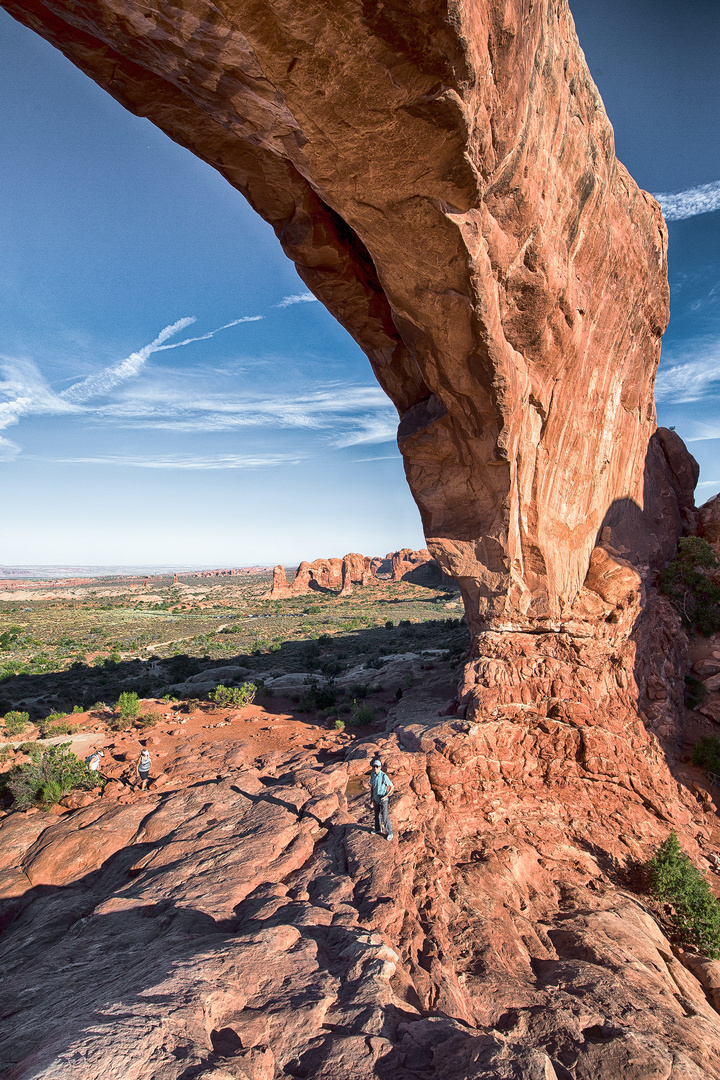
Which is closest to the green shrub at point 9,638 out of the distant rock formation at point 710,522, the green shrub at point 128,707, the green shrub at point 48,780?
the green shrub at point 128,707

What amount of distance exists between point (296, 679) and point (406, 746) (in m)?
11.6

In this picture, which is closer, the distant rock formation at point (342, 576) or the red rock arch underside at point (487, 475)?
the red rock arch underside at point (487, 475)

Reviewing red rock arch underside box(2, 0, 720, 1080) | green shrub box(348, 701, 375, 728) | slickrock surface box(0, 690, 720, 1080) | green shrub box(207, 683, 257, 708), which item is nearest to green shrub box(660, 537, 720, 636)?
red rock arch underside box(2, 0, 720, 1080)

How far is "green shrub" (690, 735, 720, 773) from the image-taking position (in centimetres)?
1159

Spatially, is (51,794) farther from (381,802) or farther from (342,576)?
(342,576)

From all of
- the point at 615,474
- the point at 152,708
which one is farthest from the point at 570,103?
the point at 152,708

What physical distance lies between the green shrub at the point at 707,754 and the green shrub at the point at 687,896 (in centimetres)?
307

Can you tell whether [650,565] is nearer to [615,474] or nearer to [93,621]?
[615,474]

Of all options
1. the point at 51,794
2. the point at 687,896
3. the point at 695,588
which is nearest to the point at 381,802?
the point at 687,896

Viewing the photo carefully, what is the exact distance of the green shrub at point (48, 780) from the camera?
35.7 ft

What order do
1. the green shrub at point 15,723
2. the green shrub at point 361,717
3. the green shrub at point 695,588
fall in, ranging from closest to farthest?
1. the green shrub at point 695,588
2. the green shrub at point 361,717
3. the green shrub at point 15,723

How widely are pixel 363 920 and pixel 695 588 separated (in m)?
13.5

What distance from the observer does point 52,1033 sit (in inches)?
150

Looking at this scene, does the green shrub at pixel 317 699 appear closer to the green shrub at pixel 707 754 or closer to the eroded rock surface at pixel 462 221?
the eroded rock surface at pixel 462 221
